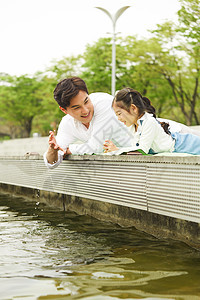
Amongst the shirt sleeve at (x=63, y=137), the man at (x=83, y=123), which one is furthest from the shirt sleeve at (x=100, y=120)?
the shirt sleeve at (x=63, y=137)

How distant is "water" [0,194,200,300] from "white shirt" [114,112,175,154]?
889 millimetres

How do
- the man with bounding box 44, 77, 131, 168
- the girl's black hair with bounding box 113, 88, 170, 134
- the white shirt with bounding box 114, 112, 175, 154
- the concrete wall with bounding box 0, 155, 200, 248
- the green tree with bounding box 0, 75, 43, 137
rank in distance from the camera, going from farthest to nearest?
the green tree with bounding box 0, 75, 43, 137, the man with bounding box 44, 77, 131, 168, the girl's black hair with bounding box 113, 88, 170, 134, the white shirt with bounding box 114, 112, 175, 154, the concrete wall with bounding box 0, 155, 200, 248

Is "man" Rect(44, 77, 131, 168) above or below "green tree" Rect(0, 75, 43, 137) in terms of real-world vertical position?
below

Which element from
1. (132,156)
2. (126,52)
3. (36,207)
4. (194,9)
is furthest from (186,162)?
(126,52)

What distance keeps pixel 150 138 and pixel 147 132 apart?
72 millimetres

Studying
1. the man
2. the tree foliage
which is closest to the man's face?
the man

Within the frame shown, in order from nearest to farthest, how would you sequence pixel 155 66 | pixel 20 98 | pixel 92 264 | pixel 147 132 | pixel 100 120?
pixel 92 264, pixel 147 132, pixel 100 120, pixel 155 66, pixel 20 98

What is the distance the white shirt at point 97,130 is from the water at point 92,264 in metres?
1.19

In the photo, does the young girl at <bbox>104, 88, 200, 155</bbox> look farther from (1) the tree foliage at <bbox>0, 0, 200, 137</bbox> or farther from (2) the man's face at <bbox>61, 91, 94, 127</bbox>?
(1) the tree foliage at <bbox>0, 0, 200, 137</bbox>

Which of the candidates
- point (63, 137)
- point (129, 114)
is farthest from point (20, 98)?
point (129, 114)

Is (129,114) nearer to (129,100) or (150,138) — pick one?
(129,100)

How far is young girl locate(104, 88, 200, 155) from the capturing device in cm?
477

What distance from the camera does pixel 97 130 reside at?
589cm

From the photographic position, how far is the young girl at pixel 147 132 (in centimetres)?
477
